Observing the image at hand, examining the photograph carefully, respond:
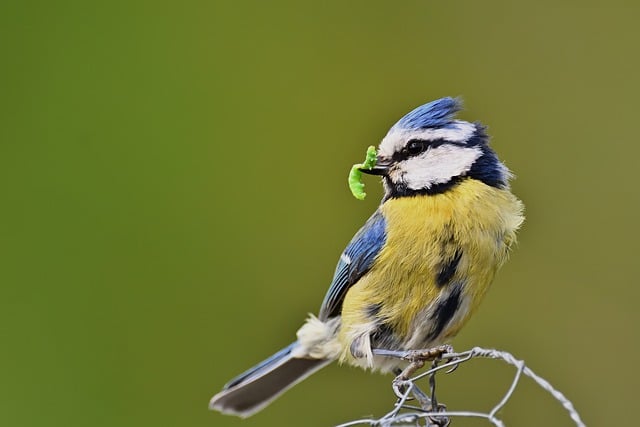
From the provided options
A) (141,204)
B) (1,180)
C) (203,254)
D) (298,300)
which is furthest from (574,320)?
(1,180)

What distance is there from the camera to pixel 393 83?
312 centimetres

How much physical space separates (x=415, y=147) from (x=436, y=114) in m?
0.07

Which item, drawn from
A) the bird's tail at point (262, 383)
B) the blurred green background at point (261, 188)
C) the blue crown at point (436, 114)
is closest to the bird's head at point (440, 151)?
the blue crown at point (436, 114)

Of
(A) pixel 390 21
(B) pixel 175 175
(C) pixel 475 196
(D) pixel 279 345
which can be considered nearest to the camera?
(C) pixel 475 196

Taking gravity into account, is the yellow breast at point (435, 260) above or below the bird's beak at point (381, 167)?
below

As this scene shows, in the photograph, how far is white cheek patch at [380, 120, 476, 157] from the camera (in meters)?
1.85

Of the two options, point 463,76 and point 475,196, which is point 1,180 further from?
point 475,196

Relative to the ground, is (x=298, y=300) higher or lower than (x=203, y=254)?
lower

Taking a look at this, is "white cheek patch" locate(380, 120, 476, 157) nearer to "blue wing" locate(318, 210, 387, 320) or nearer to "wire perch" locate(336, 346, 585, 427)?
"blue wing" locate(318, 210, 387, 320)

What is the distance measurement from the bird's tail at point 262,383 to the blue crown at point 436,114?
623 mm

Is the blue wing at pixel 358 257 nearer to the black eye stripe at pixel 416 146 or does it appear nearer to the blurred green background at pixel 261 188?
the black eye stripe at pixel 416 146

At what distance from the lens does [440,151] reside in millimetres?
1856

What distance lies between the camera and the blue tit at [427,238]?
5.84ft

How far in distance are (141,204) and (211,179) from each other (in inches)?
9.1
